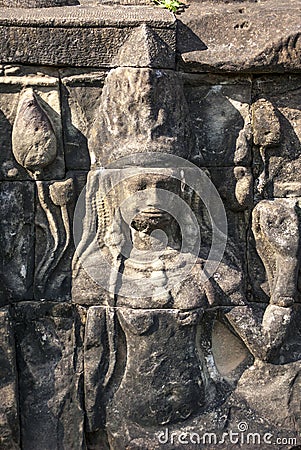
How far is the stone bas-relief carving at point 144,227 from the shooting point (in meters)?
3.54

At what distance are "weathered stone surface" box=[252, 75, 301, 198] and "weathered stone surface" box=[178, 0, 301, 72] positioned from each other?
16cm

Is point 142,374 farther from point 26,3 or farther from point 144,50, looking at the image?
point 26,3

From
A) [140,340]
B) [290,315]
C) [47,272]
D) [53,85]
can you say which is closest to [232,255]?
[290,315]

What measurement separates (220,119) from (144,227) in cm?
87

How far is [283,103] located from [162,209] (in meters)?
1.06

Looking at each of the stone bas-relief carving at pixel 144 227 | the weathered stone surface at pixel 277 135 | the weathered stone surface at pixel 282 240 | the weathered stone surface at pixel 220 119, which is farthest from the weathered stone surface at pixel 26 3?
the weathered stone surface at pixel 282 240

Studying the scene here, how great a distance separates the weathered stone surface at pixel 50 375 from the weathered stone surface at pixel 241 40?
1.80 metres

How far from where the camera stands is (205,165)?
380 cm

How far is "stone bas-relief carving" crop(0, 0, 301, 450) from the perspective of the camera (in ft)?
11.6
